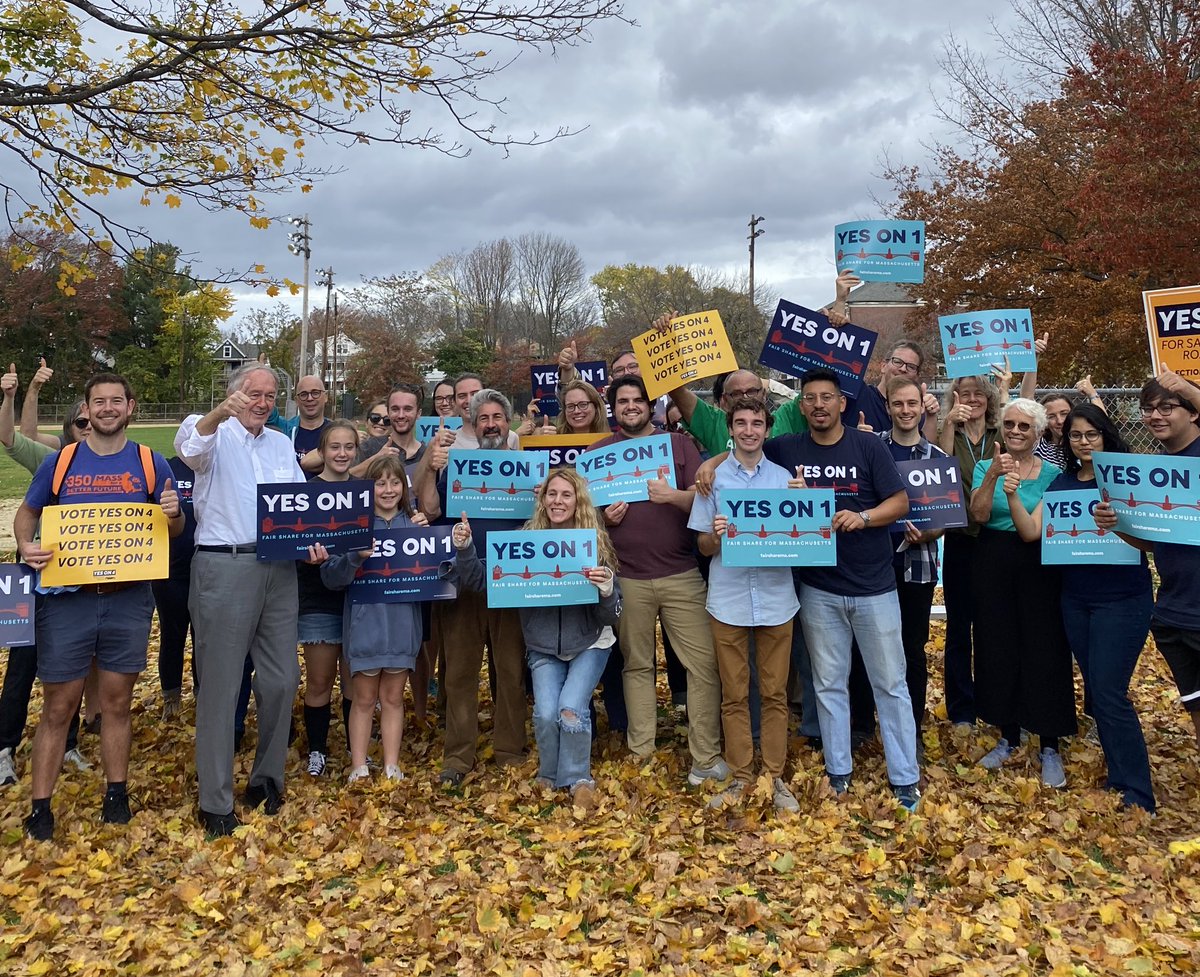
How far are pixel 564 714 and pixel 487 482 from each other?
159 centimetres

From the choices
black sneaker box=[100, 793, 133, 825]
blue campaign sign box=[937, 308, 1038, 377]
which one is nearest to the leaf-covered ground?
black sneaker box=[100, 793, 133, 825]

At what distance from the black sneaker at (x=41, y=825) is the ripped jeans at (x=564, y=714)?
275 centimetres

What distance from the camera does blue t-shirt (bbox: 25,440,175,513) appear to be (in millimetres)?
4996

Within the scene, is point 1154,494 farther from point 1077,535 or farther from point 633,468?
point 633,468

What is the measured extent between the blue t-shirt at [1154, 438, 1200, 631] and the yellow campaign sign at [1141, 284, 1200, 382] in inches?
36.4

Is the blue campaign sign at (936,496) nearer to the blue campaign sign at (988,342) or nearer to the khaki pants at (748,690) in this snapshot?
the khaki pants at (748,690)

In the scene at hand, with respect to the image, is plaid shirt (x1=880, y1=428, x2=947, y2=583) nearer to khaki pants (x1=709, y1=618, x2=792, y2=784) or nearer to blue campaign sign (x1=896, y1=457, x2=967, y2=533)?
blue campaign sign (x1=896, y1=457, x2=967, y2=533)

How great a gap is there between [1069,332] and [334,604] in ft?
52.2

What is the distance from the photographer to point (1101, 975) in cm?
366

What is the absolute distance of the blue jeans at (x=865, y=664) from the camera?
5258 millimetres

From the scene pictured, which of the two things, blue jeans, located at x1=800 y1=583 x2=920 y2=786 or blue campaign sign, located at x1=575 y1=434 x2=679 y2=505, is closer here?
blue jeans, located at x1=800 y1=583 x2=920 y2=786

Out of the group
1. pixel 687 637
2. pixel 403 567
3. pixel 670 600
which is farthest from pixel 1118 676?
pixel 403 567

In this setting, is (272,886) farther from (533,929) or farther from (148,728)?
(148,728)

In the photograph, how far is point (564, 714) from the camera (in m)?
5.49
